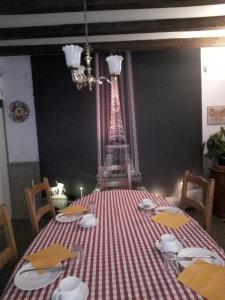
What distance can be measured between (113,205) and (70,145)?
2.07 metres

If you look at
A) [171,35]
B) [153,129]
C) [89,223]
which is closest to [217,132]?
[153,129]

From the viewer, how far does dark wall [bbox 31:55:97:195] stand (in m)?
3.78

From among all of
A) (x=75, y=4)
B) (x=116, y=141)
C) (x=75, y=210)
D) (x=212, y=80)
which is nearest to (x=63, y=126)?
(x=116, y=141)

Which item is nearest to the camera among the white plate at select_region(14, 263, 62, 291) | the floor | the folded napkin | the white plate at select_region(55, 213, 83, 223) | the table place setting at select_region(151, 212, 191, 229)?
the white plate at select_region(14, 263, 62, 291)

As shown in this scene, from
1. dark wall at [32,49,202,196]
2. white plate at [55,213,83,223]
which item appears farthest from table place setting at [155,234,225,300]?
dark wall at [32,49,202,196]

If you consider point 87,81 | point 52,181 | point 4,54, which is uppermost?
point 4,54

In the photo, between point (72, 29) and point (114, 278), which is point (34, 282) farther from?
point (72, 29)

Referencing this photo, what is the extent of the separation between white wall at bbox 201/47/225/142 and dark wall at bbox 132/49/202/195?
3.5 inches

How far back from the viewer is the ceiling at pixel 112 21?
2143mm

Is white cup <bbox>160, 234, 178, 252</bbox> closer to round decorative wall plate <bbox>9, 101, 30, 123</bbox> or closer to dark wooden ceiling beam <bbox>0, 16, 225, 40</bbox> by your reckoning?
dark wooden ceiling beam <bbox>0, 16, 225, 40</bbox>

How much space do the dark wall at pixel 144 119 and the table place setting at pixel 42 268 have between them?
8.55ft

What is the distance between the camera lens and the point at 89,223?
158 centimetres

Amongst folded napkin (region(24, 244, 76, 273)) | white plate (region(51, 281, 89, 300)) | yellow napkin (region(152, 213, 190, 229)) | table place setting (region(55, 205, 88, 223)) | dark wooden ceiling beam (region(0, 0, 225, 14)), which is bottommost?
white plate (region(51, 281, 89, 300))

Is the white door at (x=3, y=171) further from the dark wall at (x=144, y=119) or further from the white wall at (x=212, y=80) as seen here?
the white wall at (x=212, y=80)
